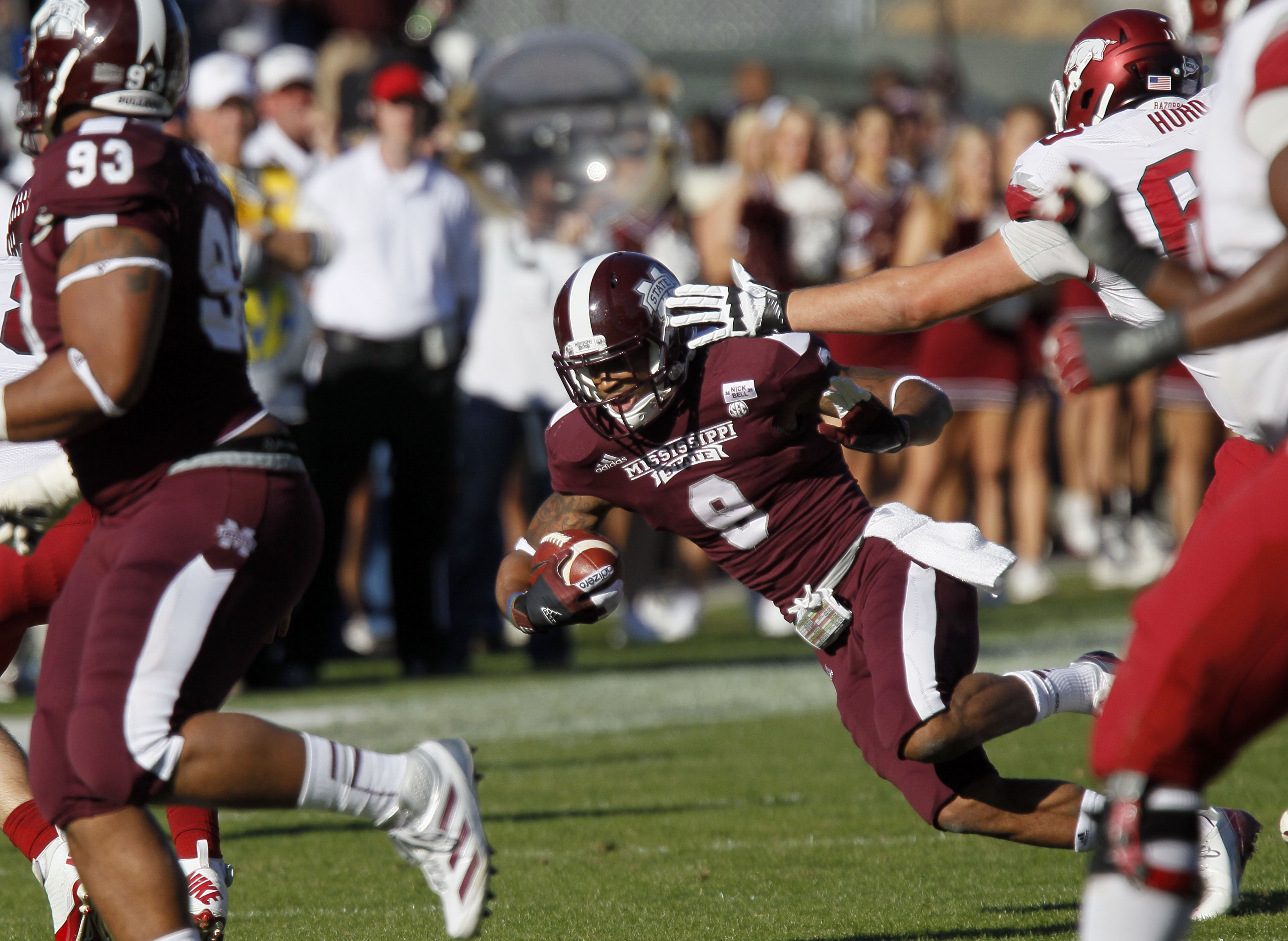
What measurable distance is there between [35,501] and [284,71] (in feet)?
20.4

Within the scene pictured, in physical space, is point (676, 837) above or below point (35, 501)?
below

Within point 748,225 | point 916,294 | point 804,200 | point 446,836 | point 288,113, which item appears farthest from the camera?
point 804,200

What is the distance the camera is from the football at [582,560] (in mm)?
4047

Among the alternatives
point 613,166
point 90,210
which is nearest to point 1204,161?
point 90,210

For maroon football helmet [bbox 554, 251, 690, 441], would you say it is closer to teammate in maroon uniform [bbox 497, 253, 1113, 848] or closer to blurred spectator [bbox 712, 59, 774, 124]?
teammate in maroon uniform [bbox 497, 253, 1113, 848]

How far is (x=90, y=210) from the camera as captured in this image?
300 cm

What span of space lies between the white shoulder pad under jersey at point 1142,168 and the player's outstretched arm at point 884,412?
22.3 inches

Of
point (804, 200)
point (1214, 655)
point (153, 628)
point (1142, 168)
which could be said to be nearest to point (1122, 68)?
point (1142, 168)

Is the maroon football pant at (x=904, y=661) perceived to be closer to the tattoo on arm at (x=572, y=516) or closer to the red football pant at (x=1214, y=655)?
the tattoo on arm at (x=572, y=516)

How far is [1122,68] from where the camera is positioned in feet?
13.8

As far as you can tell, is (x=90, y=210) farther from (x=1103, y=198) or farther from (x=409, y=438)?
(x=409, y=438)

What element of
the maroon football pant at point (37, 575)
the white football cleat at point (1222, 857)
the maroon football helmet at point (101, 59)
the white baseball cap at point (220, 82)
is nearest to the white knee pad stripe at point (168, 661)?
the maroon football helmet at point (101, 59)

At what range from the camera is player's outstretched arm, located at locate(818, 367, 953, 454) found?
4.11 meters

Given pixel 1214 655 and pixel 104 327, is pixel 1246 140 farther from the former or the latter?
pixel 104 327
